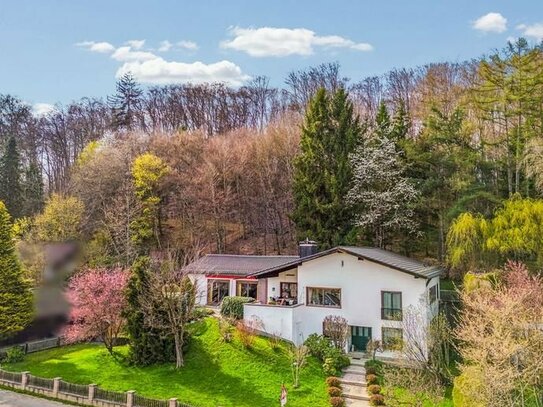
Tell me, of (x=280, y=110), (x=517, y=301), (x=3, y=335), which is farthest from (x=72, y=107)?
(x=517, y=301)

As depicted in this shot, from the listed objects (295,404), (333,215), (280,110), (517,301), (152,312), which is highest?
(280,110)

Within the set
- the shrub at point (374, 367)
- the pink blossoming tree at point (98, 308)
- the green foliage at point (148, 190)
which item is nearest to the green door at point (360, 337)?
the shrub at point (374, 367)

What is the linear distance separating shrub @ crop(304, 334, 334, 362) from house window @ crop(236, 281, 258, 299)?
7798 mm

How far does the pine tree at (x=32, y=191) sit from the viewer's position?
1885 inches

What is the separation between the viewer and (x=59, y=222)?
125 ft

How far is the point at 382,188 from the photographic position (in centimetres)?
3659

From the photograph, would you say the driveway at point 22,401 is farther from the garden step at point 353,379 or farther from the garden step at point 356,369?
the garden step at point 356,369

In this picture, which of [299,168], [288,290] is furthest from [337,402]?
[299,168]

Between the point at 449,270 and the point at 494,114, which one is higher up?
the point at 494,114

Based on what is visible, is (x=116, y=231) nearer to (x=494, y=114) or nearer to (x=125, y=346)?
(x=125, y=346)

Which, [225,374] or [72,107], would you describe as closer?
[225,374]

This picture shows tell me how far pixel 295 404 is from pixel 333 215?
62.8 feet

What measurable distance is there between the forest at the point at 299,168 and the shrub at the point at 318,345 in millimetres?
9897

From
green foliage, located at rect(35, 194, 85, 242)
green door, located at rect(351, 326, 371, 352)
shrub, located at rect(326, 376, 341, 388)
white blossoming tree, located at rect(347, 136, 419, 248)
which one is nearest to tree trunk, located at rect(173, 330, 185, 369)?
shrub, located at rect(326, 376, 341, 388)
